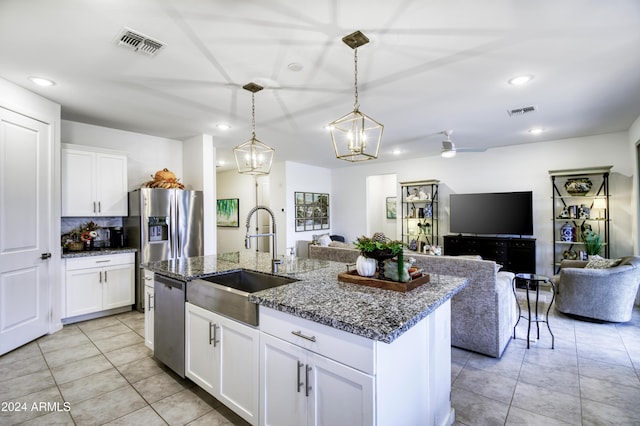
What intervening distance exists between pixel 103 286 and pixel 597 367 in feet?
18.0

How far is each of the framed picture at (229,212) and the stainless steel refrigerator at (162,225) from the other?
3.63 meters

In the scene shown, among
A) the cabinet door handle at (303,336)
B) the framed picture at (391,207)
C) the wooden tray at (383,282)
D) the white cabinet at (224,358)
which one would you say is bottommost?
the white cabinet at (224,358)

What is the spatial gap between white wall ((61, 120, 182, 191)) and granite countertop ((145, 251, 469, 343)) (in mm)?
2969

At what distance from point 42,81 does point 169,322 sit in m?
2.65

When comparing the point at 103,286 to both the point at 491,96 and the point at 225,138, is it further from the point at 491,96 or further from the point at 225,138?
the point at 491,96

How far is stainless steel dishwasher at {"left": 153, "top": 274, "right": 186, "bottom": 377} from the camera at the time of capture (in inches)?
94.3

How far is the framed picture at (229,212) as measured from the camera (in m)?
8.40

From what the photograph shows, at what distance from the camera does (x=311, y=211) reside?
25.9 ft

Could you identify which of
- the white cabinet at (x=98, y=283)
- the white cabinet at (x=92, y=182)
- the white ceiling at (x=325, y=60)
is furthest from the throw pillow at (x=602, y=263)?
the white cabinet at (x=92, y=182)

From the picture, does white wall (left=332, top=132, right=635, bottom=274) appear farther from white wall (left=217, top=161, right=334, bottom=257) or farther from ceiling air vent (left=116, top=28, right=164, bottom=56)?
ceiling air vent (left=116, top=28, right=164, bottom=56)

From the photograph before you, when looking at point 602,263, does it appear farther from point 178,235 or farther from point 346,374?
point 178,235

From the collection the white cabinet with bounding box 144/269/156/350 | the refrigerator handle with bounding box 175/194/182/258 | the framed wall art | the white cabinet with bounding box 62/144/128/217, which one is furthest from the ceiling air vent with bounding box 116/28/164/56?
the framed wall art

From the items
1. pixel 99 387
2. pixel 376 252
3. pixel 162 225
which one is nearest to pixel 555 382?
pixel 376 252

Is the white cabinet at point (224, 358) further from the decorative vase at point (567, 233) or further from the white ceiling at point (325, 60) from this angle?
the decorative vase at point (567, 233)
